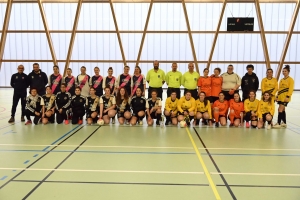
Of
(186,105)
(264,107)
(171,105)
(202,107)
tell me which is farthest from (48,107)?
(264,107)

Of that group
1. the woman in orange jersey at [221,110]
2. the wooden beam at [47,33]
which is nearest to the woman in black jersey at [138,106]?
the woman in orange jersey at [221,110]

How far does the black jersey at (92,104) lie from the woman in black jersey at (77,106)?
0.12m

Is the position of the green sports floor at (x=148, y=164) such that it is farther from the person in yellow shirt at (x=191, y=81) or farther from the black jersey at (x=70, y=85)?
the black jersey at (x=70, y=85)

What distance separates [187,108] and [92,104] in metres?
2.79

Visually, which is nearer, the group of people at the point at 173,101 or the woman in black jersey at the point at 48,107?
the group of people at the point at 173,101

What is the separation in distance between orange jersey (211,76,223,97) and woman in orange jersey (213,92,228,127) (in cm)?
45

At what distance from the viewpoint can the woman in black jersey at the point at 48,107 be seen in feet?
27.2

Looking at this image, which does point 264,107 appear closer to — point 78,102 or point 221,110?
point 221,110

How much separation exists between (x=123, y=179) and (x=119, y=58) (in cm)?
1565

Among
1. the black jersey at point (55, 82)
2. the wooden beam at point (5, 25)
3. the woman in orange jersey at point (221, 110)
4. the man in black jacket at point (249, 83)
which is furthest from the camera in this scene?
the wooden beam at point (5, 25)

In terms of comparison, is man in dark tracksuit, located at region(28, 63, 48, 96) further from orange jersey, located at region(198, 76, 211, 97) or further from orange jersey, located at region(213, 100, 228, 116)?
orange jersey, located at region(213, 100, 228, 116)

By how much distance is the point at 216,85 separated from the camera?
28.4ft

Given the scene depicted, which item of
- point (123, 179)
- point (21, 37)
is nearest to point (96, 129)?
point (123, 179)

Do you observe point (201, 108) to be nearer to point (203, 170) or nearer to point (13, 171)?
point (203, 170)
